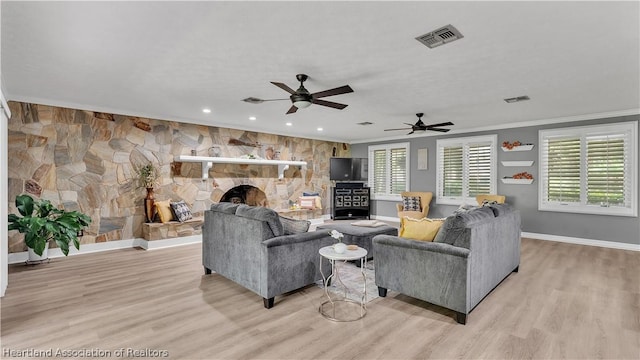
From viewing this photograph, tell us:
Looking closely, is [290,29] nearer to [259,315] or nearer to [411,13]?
[411,13]

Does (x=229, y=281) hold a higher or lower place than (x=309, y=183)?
lower

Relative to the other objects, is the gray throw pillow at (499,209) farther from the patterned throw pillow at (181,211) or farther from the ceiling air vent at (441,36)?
the patterned throw pillow at (181,211)

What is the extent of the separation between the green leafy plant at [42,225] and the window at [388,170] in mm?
7116

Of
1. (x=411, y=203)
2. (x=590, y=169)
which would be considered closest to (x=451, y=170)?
(x=411, y=203)

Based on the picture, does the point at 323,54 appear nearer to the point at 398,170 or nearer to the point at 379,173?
the point at 398,170

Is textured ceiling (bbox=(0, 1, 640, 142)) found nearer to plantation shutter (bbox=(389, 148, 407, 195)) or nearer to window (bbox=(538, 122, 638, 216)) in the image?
window (bbox=(538, 122, 638, 216))

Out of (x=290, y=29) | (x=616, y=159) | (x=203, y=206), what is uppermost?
Result: (x=290, y=29)

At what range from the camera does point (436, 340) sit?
254 cm

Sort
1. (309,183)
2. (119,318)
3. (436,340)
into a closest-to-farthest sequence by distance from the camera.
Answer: (436,340) → (119,318) → (309,183)

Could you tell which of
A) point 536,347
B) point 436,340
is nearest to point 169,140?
point 436,340

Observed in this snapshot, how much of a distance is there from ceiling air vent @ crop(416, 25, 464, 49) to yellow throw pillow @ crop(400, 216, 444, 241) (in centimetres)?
169

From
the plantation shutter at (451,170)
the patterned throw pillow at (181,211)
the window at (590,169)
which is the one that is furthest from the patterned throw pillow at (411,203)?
the patterned throw pillow at (181,211)

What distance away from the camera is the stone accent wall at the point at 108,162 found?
488cm

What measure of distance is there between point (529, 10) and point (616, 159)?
519 centimetres
